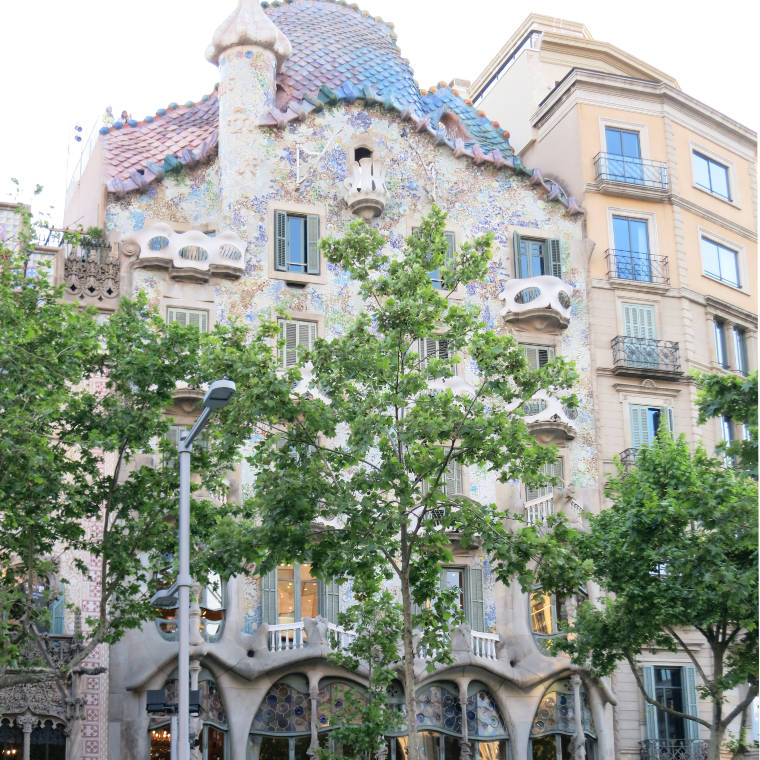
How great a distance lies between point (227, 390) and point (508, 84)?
25.4 m

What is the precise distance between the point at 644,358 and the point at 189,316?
1109cm

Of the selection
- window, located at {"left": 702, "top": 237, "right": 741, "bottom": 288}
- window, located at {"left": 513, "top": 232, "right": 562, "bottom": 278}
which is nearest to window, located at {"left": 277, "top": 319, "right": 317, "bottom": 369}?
window, located at {"left": 513, "top": 232, "right": 562, "bottom": 278}

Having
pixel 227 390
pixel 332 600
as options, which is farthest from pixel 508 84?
pixel 227 390

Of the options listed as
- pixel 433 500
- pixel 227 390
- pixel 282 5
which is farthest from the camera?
pixel 282 5

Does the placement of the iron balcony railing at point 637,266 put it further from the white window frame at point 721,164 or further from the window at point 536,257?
the white window frame at point 721,164

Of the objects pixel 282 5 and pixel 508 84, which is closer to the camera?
pixel 282 5

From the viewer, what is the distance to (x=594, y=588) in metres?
30.7

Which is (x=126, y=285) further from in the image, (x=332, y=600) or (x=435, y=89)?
(x=435, y=89)

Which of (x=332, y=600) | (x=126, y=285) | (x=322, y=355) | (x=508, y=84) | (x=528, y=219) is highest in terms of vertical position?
(x=508, y=84)

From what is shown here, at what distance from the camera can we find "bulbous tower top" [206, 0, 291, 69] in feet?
109

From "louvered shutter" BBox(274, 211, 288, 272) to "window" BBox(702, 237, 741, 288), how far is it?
11.3 metres

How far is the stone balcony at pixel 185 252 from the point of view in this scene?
30.8 m

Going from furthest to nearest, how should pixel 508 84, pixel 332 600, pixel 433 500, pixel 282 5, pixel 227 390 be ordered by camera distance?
pixel 508 84
pixel 282 5
pixel 332 600
pixel 433 500
pixel 227 390

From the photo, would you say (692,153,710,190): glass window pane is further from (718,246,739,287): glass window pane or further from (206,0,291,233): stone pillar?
(206,0,291,233): stone pillar
